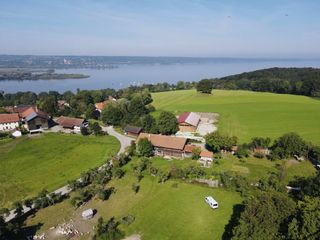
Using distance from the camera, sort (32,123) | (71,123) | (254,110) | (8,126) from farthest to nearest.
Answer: (254,110), (71,123), (8,126), (32,123)

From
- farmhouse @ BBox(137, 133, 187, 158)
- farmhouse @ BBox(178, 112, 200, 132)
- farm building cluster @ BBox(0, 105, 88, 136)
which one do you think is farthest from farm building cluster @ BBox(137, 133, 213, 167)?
farm building cluster @ BBox(0, 105, 88, 136)

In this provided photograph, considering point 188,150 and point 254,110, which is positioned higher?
point 254,110

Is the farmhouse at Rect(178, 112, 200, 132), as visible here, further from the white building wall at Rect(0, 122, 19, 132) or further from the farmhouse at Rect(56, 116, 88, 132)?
the white building wall at Rect(0, 122, 19, 132)

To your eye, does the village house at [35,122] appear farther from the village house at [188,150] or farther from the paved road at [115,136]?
the village house at [188,150]

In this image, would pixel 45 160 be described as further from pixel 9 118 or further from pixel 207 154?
pixel 207 154

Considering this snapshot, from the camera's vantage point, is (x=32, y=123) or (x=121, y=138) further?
(x=32, y=123)

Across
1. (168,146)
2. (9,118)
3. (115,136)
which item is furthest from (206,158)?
(9,118)

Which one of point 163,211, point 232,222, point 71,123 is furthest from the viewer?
point 71,123
